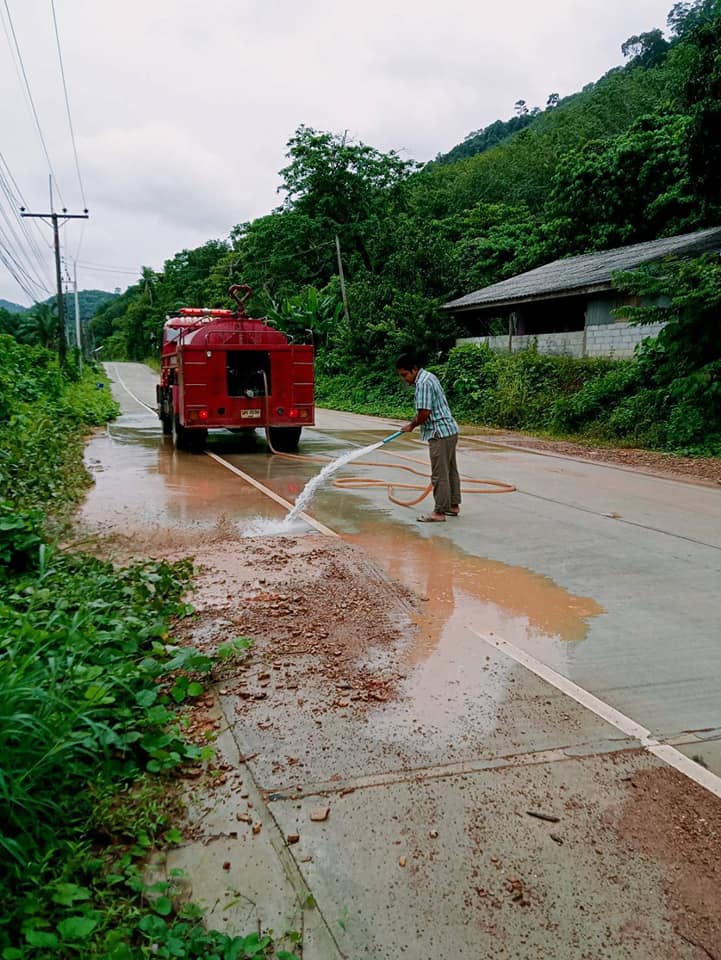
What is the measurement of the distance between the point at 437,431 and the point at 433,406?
0.27m

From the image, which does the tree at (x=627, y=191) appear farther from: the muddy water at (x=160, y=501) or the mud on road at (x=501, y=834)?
the mud on road at (x=501, y=834)

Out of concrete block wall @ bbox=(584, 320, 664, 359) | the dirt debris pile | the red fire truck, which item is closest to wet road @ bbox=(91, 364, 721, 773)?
the dirt debris pile

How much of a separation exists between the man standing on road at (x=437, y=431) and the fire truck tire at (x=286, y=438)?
6.55m

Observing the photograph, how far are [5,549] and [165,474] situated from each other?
20.7ft

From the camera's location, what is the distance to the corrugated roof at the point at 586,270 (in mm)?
19420

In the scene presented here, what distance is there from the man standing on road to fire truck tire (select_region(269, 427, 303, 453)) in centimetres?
655

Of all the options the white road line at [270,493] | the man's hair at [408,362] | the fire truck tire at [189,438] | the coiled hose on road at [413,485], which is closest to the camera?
the white road line at [270,493]

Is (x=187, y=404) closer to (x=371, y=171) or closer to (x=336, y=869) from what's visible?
(x=336, y=869)

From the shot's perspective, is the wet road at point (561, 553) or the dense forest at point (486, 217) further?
the dense forest at point (486, 217)

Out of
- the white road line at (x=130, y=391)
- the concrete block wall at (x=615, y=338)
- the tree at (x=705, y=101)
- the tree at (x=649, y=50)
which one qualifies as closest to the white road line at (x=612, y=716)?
the concrete block wall at (x=615, y=338)

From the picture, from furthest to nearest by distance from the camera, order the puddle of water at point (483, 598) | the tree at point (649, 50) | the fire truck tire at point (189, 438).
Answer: the tree at point (649, 50) → the fire truck tire at point (189, 438) → the puddle of water at point (483, 598)

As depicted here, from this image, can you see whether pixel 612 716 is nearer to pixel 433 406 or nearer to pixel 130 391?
pixel 433 406

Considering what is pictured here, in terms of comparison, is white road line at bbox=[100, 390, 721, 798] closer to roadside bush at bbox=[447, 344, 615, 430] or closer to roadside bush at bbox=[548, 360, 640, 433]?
roadside bush at bbox=[548, 360, 640, 433]

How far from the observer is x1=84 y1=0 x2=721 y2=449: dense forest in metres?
17.6
